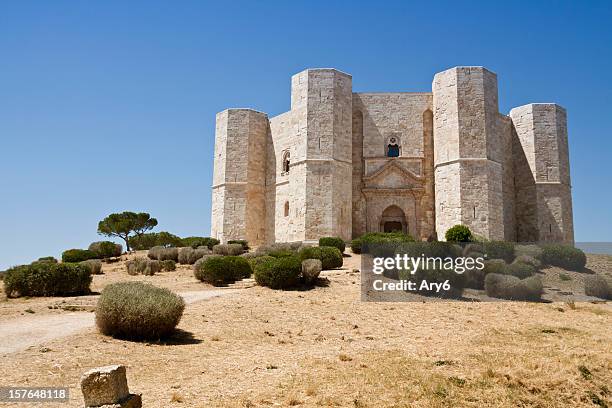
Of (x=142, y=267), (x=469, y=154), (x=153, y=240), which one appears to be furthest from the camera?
(x=153, y=240)

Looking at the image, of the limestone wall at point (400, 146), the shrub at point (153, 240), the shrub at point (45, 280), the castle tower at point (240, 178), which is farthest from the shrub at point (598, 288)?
the shrub at point (153, 240)

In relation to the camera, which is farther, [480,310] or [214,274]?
[214,274]

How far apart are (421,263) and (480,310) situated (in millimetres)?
2259

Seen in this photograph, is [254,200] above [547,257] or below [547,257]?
above

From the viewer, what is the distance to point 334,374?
19.6ft

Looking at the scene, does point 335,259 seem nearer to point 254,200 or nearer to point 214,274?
point 214,274

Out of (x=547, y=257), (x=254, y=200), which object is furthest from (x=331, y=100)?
(x=547, y=257)

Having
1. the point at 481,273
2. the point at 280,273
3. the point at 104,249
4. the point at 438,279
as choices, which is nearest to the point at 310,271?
the point at 280,273

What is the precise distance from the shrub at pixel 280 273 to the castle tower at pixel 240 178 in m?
15.9

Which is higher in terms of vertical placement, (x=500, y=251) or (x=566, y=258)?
(x=500, y=251)

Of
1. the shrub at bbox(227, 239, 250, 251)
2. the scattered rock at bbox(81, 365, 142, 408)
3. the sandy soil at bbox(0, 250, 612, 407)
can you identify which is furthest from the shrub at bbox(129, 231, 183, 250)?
the scattered rock at bbox(81, 365, 142, 408)

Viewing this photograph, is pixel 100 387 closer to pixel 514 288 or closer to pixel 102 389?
pixel 102 389

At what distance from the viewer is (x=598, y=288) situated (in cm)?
1291

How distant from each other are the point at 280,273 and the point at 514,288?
21.4 feet
